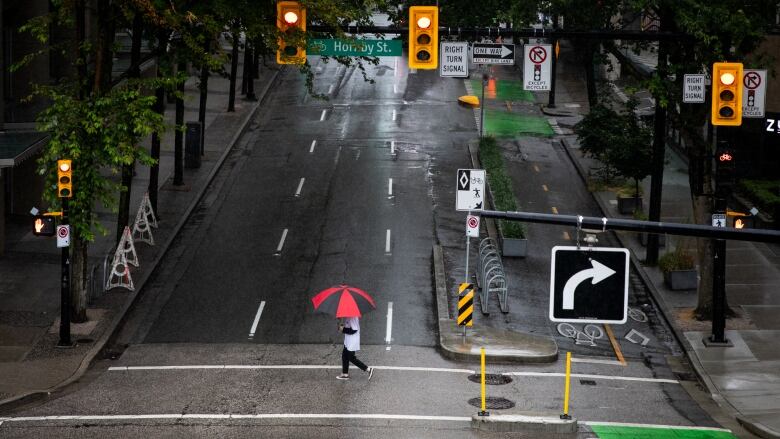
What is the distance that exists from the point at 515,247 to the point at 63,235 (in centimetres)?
1368

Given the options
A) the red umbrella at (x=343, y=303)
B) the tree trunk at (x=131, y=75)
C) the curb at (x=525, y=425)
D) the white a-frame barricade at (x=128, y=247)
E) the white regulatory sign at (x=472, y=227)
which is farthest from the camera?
the white a-frame barricade at (x=128, y=247)

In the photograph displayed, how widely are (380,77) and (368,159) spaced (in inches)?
725

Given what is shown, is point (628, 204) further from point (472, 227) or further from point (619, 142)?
point (472, 227)

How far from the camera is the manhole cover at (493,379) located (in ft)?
73.7

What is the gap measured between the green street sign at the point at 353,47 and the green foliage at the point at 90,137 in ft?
11.9

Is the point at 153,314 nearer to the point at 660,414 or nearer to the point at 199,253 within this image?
the point at 199,253

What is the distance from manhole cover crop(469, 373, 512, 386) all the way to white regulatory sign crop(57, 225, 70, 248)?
9.70 metres

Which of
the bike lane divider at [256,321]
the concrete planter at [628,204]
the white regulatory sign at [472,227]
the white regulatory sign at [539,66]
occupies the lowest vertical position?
the bike lane divider at [256,321]

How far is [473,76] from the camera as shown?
2382 inches

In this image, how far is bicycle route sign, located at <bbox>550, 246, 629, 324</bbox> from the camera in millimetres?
14492

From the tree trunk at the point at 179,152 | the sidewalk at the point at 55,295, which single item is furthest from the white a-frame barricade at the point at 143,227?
the tree trunk at the point at 179,152

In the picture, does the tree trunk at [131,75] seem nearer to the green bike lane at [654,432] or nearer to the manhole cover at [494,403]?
the manhole cover at [494,403]

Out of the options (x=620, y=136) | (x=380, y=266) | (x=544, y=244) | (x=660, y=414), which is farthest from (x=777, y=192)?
(x=660, y=414)

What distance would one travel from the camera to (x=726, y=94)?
2041cm
